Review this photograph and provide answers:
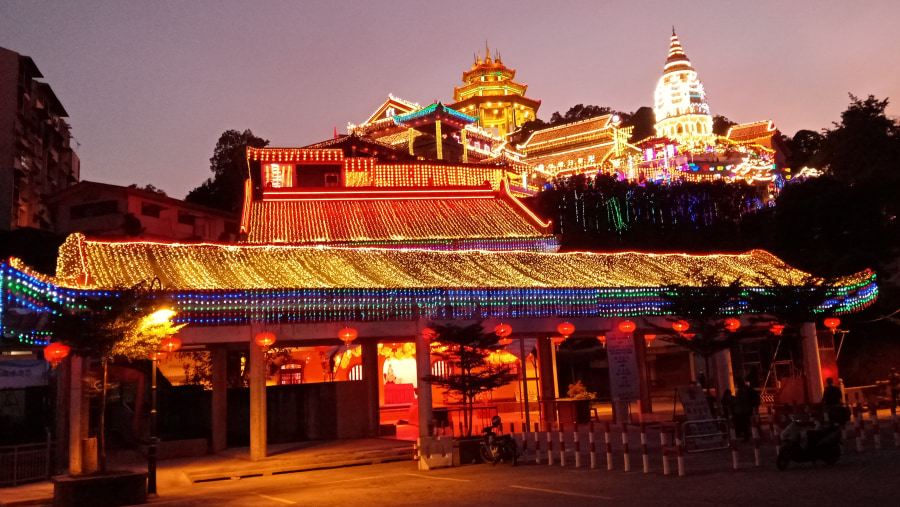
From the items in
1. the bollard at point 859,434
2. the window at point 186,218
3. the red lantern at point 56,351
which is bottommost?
the bollard at point 859,434

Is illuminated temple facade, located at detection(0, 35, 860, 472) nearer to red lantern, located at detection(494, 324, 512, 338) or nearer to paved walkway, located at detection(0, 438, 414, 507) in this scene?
red lantern, located at detection(494, 324, 512, 338)

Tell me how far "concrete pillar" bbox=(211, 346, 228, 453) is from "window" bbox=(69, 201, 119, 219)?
97.3 ft

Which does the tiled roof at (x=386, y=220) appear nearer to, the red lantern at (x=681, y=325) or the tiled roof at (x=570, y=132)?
the red lantern at (x=681, y=325)

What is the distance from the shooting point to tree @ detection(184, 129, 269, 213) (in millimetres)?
61594

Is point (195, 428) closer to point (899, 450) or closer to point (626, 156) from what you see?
point (899, 450)

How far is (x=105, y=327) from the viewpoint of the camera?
13586 mm

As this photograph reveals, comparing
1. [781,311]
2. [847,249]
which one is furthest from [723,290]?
[847,249]

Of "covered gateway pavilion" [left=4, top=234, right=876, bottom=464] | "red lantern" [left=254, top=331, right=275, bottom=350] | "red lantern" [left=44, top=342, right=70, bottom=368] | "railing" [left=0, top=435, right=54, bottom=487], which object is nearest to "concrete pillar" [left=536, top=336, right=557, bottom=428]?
"covered gateway pavilion" [left=4, top=234, right=876, bottom=464]

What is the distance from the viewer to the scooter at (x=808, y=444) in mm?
12328

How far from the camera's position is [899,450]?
45.6ft

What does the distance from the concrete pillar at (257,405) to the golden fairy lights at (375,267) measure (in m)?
1.77

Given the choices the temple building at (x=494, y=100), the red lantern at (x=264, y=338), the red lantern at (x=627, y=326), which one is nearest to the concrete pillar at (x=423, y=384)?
the red lantern at (x=264, y=338)

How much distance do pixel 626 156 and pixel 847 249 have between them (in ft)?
121

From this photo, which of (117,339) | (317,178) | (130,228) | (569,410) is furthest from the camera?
(130,228)
